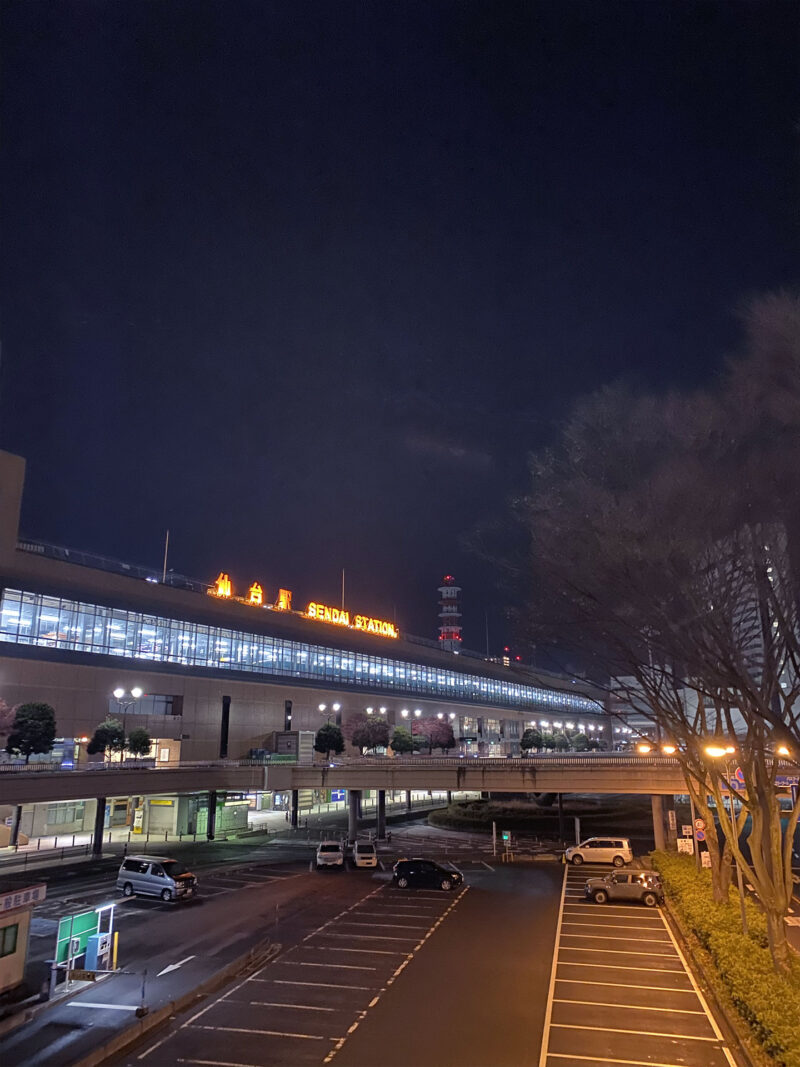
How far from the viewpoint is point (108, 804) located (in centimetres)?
5072

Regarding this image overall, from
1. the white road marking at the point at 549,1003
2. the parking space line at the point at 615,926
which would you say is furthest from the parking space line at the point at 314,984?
the parking space line at the point at 615,926

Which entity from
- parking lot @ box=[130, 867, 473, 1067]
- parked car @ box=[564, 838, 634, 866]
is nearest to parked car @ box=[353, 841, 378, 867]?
parking lot @ box=[130, 867, 473, 1067]

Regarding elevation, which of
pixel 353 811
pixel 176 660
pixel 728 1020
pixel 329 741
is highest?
pixel 176 660

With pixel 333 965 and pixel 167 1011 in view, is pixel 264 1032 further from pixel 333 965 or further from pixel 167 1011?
pixel 333 965

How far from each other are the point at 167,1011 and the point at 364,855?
2121cm

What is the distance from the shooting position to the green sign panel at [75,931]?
646 inches

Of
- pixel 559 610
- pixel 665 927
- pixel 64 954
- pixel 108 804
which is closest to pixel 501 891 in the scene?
pixel 665 927

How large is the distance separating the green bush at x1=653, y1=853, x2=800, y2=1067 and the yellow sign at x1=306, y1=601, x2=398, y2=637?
5517cm

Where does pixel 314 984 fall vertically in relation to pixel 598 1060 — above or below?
below

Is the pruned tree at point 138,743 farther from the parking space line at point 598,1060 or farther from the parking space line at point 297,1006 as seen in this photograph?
the parking space line at point 598,1060

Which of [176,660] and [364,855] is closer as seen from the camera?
[364,855]

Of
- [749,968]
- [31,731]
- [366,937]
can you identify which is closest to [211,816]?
[31,731]

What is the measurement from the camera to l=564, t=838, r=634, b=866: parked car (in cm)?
3566

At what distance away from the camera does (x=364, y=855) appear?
35406 millimetres
